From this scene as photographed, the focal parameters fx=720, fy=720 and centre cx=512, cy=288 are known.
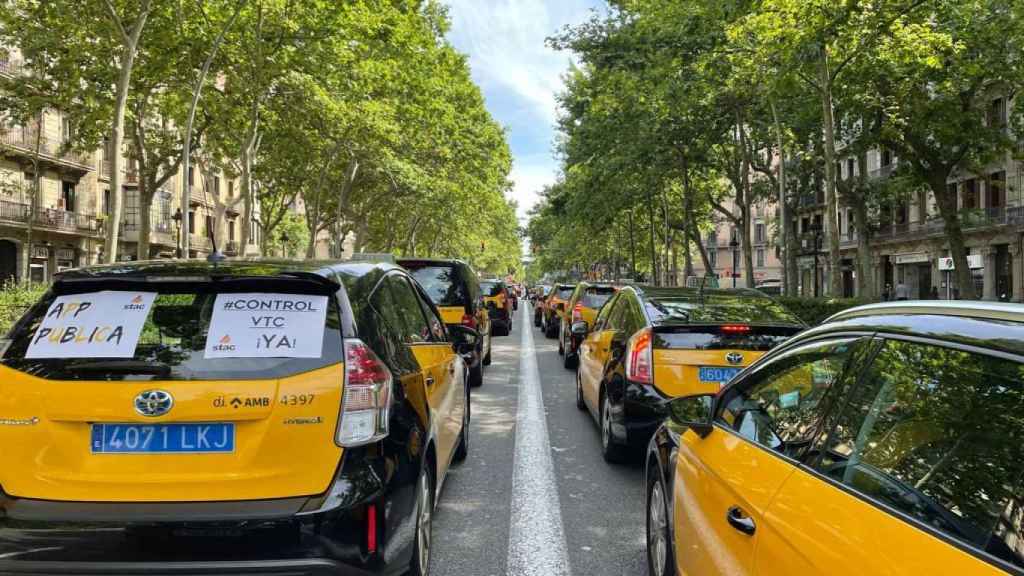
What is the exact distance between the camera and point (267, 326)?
108 inches

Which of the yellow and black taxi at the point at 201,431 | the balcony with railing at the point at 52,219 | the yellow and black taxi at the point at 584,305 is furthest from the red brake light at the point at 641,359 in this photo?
the balcony with railing at the point at 52,219

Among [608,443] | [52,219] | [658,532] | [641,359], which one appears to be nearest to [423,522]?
[658,532]

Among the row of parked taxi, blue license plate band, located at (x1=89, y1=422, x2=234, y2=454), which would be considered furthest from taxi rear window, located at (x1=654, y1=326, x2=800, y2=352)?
blue license plate band, located at (x1=89, y1=422, x2=234, y2=454)

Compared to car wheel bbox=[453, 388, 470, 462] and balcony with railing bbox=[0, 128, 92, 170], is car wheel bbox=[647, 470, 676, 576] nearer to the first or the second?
car wheel bbox=[453, 388, 470, 462]

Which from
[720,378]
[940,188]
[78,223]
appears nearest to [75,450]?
[720,378]

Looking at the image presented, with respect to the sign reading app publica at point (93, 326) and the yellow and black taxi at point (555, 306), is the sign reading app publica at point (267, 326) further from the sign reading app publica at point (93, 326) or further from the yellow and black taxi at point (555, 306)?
the yellow and black taxi at point (555, 306)

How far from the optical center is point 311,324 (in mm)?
2771

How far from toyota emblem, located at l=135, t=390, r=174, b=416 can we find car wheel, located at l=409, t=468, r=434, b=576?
3.36ft

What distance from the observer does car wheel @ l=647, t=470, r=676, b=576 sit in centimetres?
311

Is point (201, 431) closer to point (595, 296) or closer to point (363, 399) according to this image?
point (363, 399)

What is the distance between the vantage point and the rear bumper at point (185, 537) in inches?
94.7

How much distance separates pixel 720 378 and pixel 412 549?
2.89m

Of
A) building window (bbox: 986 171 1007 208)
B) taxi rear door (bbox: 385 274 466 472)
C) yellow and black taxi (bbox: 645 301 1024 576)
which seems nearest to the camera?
yellow and black taxi (bbox: 645 301 1024 576)

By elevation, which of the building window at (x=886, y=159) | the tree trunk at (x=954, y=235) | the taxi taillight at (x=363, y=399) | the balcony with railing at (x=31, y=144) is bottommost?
the taxi taillight at (x=363, y=399)
